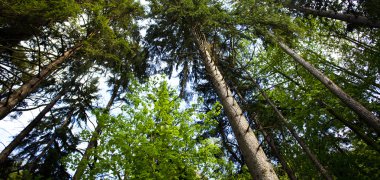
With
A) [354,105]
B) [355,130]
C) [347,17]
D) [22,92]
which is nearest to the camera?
[22,92]

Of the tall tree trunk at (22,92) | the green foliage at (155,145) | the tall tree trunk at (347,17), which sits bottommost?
the green foliage at (155,145)

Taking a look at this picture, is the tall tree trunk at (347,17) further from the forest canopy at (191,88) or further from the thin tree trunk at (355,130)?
the thin tree trunk at (355,130)

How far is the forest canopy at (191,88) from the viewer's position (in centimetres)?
492

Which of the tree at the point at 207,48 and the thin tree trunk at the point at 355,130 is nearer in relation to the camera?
the tree at the point at 207,48

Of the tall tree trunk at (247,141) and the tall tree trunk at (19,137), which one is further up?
the tall tree trunk at (19,137)

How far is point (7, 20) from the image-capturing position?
5.60 metres

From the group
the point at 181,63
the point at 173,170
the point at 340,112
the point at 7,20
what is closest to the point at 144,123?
the point at 173,170

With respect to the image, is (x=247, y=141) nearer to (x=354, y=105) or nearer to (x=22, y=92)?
(x=354, y=105)

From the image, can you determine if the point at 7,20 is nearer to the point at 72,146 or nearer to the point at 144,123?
the point at 144,123

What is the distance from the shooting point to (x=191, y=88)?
11.8m

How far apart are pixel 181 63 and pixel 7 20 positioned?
663 cm

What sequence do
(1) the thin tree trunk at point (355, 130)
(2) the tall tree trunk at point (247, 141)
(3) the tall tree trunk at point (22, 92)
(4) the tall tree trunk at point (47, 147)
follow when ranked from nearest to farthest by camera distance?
(2) the tall tree trunk at point (247, 141)
(3) the tall tree trunk at point (22, 92)
(1) the thin tree trunk at point (355, 130)
(4) the tall tree trunk at point (47, 147)

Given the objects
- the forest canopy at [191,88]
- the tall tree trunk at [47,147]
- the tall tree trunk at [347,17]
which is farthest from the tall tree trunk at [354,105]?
the tall tree trunk at [47,147]

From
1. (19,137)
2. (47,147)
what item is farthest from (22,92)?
(47,147)
